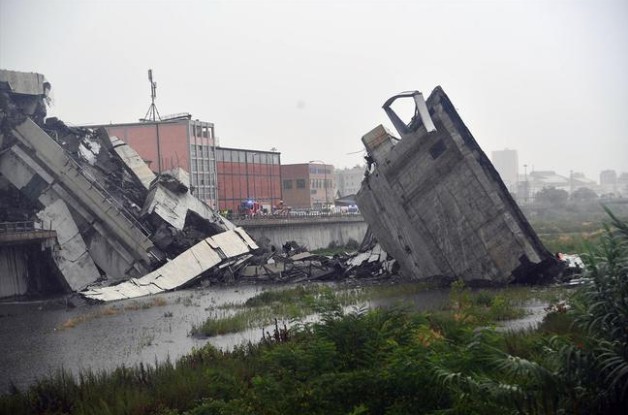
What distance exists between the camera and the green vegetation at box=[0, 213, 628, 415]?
6562 millimetres

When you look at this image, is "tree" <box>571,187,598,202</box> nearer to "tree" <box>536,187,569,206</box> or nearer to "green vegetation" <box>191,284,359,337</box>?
"tree" <box>536,187,569,206</box>

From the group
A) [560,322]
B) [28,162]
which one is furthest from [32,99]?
[560,322]

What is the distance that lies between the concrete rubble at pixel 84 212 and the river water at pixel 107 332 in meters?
2.51

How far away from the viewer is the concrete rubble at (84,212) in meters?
30.3

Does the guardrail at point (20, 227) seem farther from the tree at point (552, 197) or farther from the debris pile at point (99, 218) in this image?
the tree at point (552, 197)

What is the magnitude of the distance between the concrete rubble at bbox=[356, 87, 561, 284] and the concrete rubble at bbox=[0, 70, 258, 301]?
11.6 meters

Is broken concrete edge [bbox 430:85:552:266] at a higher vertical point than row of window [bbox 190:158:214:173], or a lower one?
lower

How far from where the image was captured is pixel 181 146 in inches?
1969

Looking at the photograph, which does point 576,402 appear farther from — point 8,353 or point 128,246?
point 128,246

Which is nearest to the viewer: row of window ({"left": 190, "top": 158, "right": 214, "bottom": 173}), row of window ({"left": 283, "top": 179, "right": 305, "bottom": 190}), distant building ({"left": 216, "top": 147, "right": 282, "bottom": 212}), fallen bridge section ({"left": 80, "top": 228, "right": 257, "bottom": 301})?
fallen bridge section ({"left": 80, "top": 228, "right": 257, "bottom": 301})

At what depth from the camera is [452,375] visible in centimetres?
670

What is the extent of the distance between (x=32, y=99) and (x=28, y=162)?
3741 millimetres

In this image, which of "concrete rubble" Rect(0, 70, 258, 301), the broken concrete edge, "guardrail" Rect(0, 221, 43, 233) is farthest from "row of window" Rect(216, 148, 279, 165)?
the broken concrete edge

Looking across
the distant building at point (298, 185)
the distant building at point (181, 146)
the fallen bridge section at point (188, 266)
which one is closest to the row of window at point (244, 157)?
the distant building at point (181, 146)
